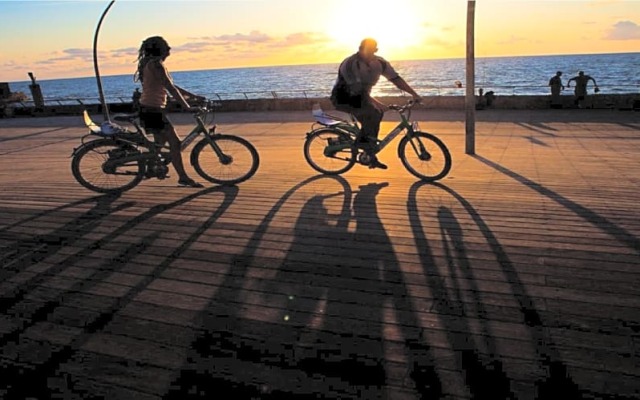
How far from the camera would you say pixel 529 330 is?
260cm

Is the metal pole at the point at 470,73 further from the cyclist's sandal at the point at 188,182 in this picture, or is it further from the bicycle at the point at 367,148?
the cyclist's sandal at the point at 188,182

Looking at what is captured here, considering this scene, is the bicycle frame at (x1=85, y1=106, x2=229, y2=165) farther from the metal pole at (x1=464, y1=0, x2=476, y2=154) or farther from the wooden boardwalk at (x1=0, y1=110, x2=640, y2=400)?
the metal pole at (x1=464, y1=0, x2=476, y2=154)

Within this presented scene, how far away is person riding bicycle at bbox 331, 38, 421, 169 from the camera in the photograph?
5.94m

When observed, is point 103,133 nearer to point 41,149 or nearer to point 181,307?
point 181,307

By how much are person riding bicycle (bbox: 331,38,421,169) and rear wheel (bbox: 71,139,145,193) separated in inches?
114

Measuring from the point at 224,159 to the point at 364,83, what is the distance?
85.3 inches

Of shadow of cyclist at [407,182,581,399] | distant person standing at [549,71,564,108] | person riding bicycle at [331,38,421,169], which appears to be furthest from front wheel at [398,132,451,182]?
distant person standing at [549,71,564,108]

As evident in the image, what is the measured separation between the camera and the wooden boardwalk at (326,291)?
2.29m

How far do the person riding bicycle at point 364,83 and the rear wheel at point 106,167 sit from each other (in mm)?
2905

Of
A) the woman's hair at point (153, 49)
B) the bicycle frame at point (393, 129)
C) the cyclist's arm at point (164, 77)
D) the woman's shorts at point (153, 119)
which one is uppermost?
the woman's hair at point (153, 49)

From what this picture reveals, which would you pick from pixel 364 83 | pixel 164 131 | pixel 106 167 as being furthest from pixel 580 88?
pixel 106 167

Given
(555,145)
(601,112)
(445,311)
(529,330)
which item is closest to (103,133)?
(445,311)

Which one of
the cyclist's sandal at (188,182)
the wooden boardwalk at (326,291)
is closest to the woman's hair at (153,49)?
the cyclist's sandal at (188,182)

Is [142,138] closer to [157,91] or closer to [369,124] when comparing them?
[157,91]
